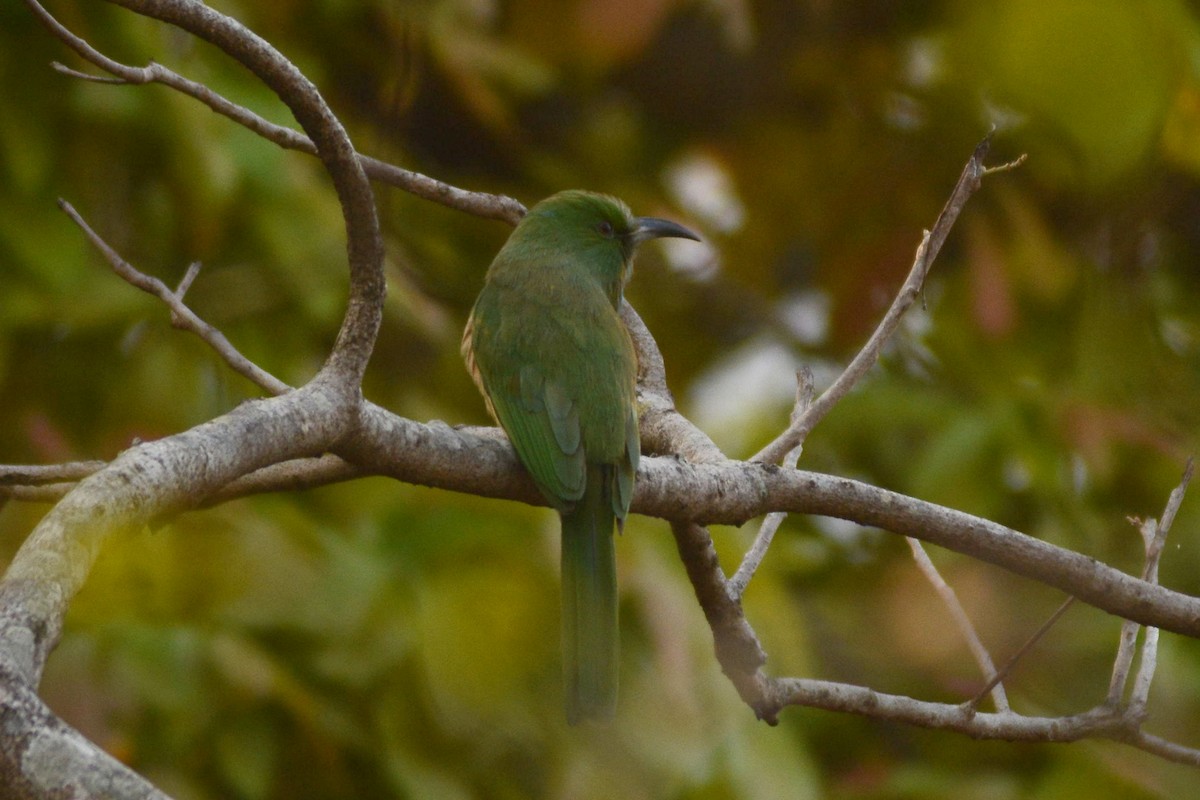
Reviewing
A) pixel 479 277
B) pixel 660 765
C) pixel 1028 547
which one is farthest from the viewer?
pixel 479 277

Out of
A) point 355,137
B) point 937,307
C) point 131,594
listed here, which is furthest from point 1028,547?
point 937,307

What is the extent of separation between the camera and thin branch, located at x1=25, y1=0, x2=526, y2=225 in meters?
2.04

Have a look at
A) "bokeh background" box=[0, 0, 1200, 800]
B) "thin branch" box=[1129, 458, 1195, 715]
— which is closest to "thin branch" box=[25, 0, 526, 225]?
"bokeh background" box=[0, 0, 1200, 800]

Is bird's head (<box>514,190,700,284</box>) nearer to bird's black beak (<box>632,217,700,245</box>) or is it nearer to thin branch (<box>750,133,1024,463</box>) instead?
bird's black beak (<box>632,217,700,245</box>)

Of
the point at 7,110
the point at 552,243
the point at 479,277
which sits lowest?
the point at 7,110

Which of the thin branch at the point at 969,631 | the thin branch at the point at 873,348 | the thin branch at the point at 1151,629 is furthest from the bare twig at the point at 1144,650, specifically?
the thin branch at the point at 873,348

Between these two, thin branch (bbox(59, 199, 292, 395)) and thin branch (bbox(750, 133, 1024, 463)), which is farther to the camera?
thin branch (bbox(750, 133, 1024, 463))

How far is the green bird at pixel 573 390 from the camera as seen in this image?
283 cm

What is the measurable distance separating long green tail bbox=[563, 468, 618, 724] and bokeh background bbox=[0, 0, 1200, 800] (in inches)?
34.9

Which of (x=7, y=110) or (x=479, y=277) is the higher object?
(x=479, y=277)

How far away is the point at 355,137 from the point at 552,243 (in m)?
1.34

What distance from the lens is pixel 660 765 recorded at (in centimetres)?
405

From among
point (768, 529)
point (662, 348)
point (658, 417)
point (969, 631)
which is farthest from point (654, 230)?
point (662, 348)

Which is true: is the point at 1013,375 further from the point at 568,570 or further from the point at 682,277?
the point at 568,570
